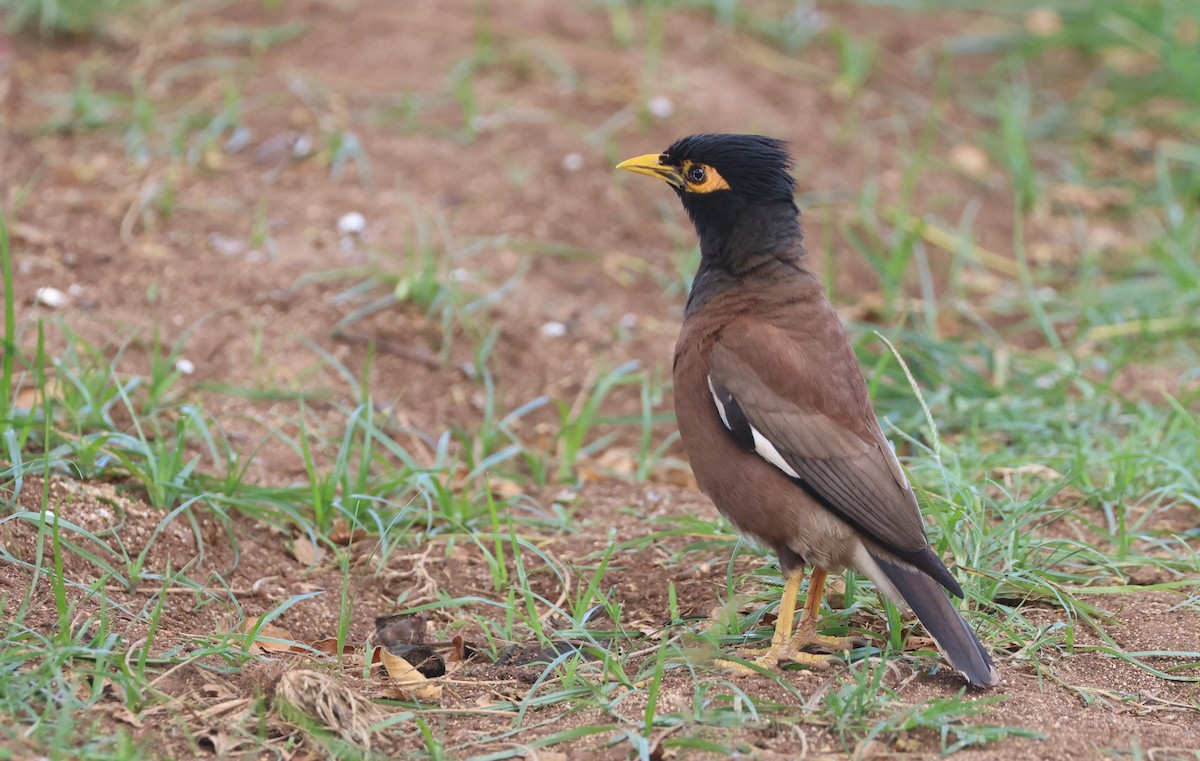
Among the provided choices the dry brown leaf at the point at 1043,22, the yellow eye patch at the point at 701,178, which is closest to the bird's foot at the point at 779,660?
the yellow eye patch at the point at 701,178

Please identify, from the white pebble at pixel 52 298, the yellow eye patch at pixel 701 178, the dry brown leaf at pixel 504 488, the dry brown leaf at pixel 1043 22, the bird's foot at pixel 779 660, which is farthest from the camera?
the dry brown leaf at pixel 1043 22

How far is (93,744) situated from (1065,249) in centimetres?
650

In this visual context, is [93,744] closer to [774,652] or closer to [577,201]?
[774,652]

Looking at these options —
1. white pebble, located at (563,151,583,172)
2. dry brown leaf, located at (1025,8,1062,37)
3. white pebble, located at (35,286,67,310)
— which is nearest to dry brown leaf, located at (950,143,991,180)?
dry brown leaf, located at (1025,8,1062,37)

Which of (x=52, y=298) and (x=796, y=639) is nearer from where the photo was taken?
(x=796, y=639)

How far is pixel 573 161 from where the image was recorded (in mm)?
7410

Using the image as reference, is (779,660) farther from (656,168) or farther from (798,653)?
(656,168)

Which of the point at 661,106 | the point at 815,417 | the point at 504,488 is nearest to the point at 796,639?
the point at 815,417

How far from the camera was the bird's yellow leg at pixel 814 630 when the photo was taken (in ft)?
12.9

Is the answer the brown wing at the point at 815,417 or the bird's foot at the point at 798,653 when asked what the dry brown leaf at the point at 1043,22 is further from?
the bird's foot at the point at 798,653

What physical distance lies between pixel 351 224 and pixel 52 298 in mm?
1563

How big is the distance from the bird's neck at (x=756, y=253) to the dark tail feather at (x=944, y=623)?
1097 millimetres

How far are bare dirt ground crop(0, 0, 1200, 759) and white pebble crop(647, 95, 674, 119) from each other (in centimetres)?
9

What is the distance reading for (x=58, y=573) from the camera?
139 inches
